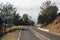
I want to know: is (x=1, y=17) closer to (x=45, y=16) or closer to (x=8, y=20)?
(x=8, y=20)

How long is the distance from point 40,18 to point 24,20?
67144 millimetres

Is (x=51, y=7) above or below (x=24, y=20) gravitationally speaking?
above

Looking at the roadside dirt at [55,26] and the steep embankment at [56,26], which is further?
the steep embankment at [56,26]

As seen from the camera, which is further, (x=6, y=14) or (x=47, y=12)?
(x=47, y=12)

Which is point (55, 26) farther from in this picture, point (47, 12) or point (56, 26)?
point (47, 12)

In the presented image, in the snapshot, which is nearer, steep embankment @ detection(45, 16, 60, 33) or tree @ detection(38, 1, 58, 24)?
steep embankment @ detection(45, 16, 60, 33)

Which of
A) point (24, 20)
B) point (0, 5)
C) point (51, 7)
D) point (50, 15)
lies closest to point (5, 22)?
point (0, 5)

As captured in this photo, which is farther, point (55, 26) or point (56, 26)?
point (55, 26)

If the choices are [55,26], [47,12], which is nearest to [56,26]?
[55,26]

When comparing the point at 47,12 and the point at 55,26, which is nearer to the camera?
the point at 55,26

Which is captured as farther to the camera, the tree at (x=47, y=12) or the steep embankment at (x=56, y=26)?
the tree at (x=47, y=12)

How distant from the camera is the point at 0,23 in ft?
215

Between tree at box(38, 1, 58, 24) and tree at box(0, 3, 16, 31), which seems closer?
tree at box(0, 3, 16, 31)

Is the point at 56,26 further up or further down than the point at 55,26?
further up
